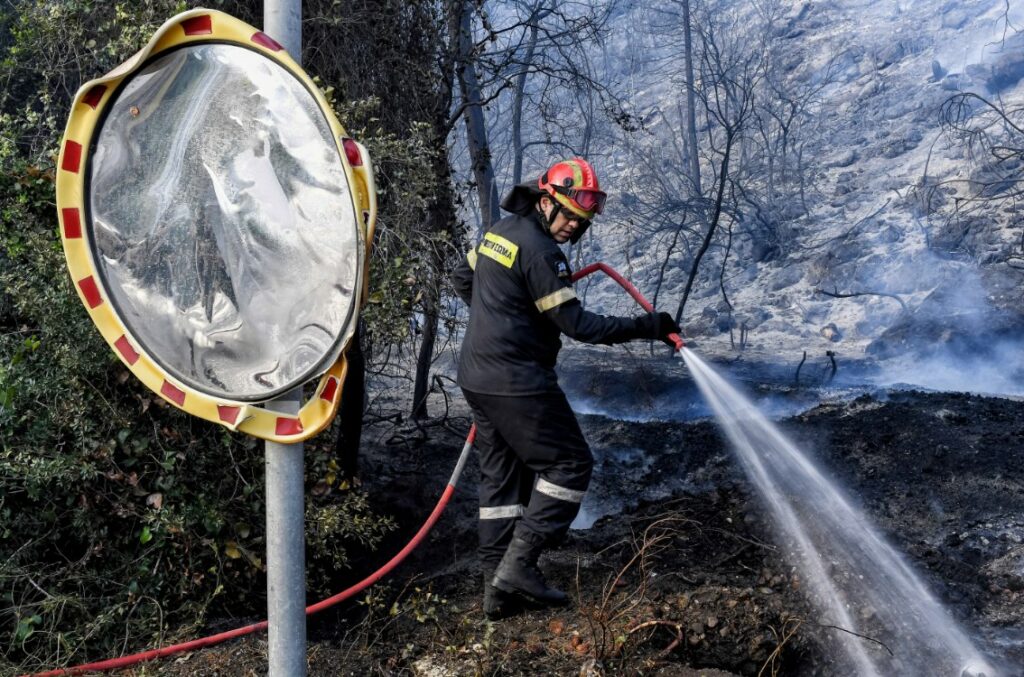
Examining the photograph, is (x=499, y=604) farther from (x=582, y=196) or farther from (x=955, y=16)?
(x=955, y=16)

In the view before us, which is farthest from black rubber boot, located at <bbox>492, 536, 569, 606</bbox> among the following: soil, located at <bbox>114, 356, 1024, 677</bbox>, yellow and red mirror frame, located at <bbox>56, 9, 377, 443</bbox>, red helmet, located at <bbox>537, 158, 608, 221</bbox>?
yellow and red mirror frame, located at <bbox>56, 9, 377, 443</bbox>

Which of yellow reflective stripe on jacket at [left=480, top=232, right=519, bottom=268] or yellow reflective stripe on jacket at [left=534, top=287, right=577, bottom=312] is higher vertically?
yellow reflective stripe on jacket at [left=480, top=232, right=519, bottom=268]

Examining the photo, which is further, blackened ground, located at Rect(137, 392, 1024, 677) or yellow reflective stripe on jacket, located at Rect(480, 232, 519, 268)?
yellow reflective stripe on jacket, located at Rect(480, 232, 519, 268)

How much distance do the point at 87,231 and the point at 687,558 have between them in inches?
140

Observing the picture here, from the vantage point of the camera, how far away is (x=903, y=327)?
34.7 ft

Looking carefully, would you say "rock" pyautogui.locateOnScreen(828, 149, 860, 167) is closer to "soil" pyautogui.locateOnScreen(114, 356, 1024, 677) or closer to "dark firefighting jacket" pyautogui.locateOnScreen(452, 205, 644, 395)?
"soil" pyautogui.locateOnScreen(114, 356, 1024, 677)

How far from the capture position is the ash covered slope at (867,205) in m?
11.5

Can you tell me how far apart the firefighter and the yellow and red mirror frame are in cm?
199

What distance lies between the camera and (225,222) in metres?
2.05

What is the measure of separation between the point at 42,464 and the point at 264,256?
234 cm

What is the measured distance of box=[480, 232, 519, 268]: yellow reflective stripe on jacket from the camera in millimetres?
4015

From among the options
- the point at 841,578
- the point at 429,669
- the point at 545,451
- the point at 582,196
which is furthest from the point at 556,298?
the point at 841,578

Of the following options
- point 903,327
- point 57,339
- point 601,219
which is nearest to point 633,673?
point 57,339

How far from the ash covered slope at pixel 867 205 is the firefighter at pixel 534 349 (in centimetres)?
436
